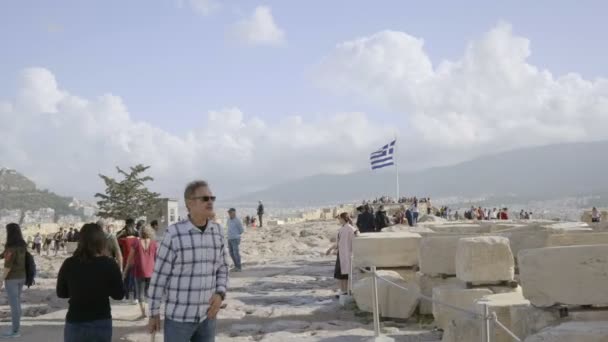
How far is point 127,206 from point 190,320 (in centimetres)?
3172

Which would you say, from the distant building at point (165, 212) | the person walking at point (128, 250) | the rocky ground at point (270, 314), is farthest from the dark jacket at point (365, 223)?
the distant building at point (165, 212)

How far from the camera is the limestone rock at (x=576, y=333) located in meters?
4.50

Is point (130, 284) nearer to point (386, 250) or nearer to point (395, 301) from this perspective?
point (386, 250)

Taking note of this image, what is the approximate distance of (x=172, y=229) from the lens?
172 inches

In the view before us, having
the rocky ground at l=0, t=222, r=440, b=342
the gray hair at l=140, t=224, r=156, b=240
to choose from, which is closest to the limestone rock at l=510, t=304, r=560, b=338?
the rocky ground at l=0, t=222, r=440, b=342

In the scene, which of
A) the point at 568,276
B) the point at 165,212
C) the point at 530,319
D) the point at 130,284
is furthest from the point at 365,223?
the point at 165,212

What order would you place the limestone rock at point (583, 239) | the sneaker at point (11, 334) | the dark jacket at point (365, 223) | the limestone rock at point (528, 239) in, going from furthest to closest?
the dark jacket at point (365, 223), the limestone rock at point (528, 239), the sneaker at point (11, 334), the limestone rock at point (583, 239)

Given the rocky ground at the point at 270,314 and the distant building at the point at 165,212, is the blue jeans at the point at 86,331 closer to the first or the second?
the rocky ground at the point at 270,314

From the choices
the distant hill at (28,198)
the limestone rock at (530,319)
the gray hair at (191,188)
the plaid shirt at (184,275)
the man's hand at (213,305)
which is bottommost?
the limestone rock at (530,319)

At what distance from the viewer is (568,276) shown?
5238 millimetres

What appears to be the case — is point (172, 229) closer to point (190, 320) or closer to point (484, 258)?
point (190, 320)

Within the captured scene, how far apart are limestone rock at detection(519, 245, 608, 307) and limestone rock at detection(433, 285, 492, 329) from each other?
185 cm

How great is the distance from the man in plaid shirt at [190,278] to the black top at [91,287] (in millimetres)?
590

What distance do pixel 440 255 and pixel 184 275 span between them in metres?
5.51
